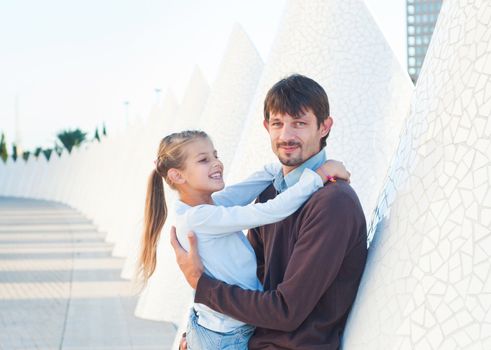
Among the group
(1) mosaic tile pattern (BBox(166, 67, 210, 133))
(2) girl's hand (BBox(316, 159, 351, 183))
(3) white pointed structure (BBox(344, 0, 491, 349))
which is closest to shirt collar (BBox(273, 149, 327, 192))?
(2) girl's hand (BBox(316, 159, 351, 183))

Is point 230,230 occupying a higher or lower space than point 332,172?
lower

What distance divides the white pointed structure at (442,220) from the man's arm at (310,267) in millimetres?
179

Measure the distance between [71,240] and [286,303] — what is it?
616 inches

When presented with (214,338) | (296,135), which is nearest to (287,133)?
(296,135)

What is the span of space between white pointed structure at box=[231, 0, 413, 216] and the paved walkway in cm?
198

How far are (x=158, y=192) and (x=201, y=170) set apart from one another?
34 centimetres

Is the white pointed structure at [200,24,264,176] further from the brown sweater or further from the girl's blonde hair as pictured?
the brown sweater

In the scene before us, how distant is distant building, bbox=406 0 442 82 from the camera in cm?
5525

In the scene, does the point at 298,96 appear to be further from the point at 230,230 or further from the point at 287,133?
the point at 230,230

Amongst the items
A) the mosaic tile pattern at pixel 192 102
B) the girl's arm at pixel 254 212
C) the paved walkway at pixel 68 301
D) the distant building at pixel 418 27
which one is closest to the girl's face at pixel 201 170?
the girl's arm at pixel 254 212

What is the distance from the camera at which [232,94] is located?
9.30 metres

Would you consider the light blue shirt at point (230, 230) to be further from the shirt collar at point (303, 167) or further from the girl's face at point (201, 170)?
the girl's face at point (201, 170)

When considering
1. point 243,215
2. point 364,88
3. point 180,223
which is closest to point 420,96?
point 243,215

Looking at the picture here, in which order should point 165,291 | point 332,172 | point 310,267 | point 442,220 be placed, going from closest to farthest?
point 442,220 → point 310,267 → point 332,172 → point 165,291
